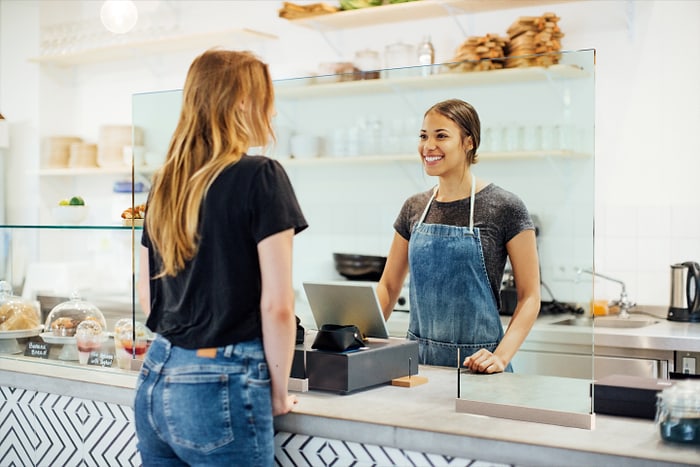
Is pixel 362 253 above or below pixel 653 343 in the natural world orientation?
above

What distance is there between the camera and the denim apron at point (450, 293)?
6.63 feet

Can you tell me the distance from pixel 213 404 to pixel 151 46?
4.03m

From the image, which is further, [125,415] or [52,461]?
[52,461]

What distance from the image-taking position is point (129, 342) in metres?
2.35

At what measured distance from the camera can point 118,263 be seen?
559 cm

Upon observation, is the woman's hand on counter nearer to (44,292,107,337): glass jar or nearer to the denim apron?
the denim apron

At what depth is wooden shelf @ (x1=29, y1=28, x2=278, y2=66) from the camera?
497 cm

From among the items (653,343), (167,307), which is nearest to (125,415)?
→ (167,307)

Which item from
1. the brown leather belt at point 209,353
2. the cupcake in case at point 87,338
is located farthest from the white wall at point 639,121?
the brown leather belt at point 209,353

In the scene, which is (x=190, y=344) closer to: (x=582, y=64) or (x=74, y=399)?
(x=74, y=399)

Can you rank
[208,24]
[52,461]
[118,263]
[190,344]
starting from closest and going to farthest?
[190,344] < [52,461] < [208,24] < [118,263]

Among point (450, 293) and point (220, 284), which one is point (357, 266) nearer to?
point (450, 293)

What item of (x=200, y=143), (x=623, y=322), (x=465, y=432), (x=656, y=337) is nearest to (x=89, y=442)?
(x=200, y=143)

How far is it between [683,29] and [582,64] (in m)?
A: 2.43
